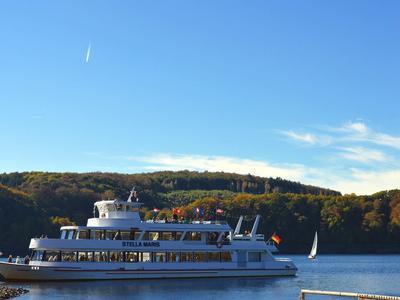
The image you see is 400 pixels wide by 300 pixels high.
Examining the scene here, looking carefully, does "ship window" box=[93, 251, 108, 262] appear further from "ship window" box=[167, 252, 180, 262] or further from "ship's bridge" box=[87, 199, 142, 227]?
"ship window" box=[167, 252, 180, 262]

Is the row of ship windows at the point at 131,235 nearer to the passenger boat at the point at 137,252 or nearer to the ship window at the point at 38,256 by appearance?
the passenger boat at the point at 137,252

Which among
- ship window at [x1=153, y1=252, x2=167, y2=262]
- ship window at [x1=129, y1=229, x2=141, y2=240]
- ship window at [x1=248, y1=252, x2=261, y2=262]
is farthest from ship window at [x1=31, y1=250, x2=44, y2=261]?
ship window at [x1=248, y1=252, x2=261, y2=262]

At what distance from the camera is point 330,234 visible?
556 feet

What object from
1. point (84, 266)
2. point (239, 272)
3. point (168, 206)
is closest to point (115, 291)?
point (84, 266)

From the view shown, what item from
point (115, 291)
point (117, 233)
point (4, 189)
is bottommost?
point (115, 291)

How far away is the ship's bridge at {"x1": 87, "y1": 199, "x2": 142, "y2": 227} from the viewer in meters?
64.6

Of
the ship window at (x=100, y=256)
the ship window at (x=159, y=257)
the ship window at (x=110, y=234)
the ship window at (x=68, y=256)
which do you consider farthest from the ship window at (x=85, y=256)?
the ship window at (x=159, y=257)

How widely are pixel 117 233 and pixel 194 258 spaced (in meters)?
8.05

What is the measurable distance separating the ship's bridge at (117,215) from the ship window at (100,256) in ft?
8.53

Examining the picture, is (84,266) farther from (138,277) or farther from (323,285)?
(323,285)

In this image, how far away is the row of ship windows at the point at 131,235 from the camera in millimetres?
63625

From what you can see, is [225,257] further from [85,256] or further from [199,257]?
[85,256]

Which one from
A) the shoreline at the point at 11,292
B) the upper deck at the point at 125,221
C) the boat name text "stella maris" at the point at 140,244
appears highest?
the upper deck at the point at 125,221

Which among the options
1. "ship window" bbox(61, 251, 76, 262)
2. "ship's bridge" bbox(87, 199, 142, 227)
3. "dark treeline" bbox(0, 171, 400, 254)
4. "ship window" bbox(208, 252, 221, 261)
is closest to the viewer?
"ship window" bbox(61, 251, 76, 262)
